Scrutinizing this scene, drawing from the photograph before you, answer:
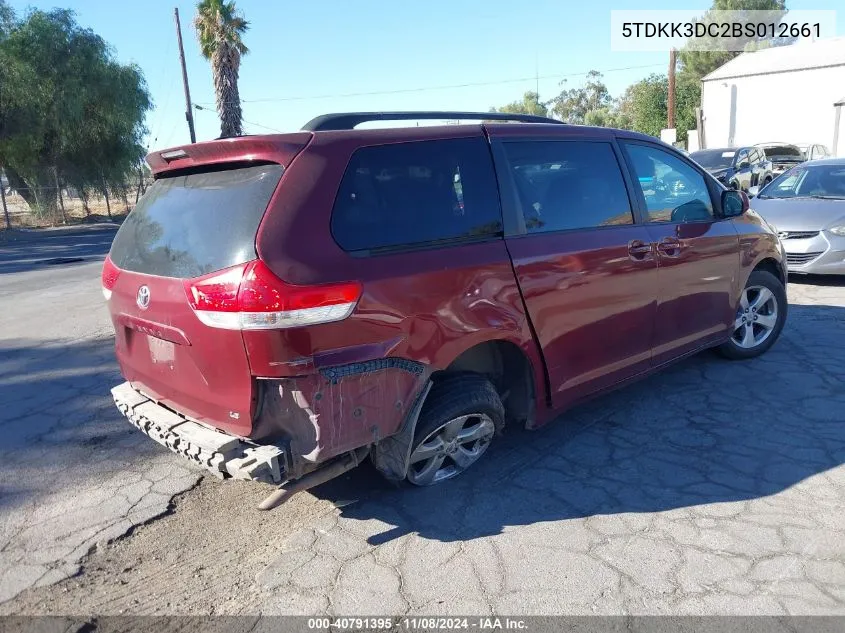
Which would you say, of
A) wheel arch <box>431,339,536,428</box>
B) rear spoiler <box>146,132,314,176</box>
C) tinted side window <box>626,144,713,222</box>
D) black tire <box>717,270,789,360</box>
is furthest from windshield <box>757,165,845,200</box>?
rear spoiler <box>146,132,314,176</box>

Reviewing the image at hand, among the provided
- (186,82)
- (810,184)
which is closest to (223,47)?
(186,82)

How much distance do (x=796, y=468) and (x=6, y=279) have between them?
41.1 ft

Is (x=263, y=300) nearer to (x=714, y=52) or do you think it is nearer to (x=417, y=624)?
(x=417, y=624)

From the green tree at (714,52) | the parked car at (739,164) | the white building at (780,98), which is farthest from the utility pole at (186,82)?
the green tree at (714,52)

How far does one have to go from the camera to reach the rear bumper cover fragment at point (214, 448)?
267cm

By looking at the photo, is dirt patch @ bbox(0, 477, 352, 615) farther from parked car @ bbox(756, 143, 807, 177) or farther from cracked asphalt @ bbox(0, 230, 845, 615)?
parked car @ bbox(756, 143, 807, 177)

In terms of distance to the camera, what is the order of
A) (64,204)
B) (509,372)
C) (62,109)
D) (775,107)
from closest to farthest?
(509,372)
(62,109)
(64,204)
(775,107)

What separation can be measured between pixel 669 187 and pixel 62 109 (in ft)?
83.4

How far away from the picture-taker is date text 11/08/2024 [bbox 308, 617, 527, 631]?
8.04 ft

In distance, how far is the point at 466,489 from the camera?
346 cm

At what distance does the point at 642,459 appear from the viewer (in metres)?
3.70

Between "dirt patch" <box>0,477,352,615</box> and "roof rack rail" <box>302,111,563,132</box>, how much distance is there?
6.38 ft

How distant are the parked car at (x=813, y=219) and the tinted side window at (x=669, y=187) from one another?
3888 millimetres

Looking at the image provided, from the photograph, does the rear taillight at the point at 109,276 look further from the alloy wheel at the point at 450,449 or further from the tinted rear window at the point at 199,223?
the alloy wheel at the point at 450,449
